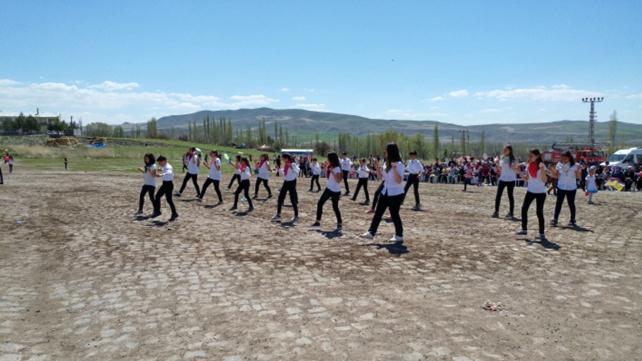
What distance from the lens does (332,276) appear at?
6.73 meters

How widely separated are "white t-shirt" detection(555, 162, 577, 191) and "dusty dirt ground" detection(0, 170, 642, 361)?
Result: 4.19 feet

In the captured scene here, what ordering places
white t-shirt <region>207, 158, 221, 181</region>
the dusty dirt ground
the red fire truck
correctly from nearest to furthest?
the dusty dirt ground
white t-shirt <region>207, 158, 221, 181</region>
the red fire truck

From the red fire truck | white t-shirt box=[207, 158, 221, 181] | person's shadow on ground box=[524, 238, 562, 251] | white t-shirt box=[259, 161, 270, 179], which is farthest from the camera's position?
the red fire truck

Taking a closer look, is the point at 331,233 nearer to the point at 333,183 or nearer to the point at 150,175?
the point at 333,183

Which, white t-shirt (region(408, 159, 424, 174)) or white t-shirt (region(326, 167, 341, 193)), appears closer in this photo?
white t-shirt (region(326, 167, 341, 193))

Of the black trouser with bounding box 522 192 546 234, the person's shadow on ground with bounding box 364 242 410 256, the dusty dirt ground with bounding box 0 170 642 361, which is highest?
the black trouser with bounding box 522 192 546 234

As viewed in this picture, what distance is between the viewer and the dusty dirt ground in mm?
4500

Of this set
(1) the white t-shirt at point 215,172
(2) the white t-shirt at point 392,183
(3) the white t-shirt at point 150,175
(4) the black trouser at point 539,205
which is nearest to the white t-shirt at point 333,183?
(2) the white t-shirt at point 392,183

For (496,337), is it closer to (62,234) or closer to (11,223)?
(62,234)

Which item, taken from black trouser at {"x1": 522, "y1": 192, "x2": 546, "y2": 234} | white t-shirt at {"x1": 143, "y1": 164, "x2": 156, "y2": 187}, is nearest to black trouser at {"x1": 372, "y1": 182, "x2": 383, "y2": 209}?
black trouser at {"x1": 522, "y1": 192, "x2": 546, "y2": 234}

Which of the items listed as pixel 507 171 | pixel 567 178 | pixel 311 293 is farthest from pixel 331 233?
pixel 567 178

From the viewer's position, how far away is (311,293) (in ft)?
19.6

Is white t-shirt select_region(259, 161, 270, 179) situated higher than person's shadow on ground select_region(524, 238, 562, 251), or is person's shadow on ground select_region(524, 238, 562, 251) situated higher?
white t-shirt select_region(259, 161, 270, 179)

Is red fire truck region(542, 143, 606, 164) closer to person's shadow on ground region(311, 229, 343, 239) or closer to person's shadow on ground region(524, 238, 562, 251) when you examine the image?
person's shadow on ground region(524, 238, 562, 251)
